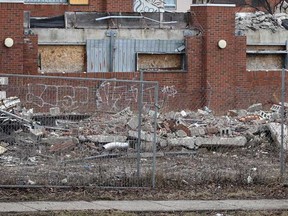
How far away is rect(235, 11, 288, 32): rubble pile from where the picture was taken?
99.7 feet

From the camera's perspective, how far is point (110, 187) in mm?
13219

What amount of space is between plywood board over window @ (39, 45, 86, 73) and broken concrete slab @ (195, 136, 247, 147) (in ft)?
32.5

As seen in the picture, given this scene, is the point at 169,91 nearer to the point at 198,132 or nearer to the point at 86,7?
the point at 198,132

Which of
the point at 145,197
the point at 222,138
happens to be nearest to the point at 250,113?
the point at 222,138

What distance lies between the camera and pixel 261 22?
1222 inches

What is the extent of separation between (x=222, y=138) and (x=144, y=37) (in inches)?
410

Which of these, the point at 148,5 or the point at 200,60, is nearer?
the point at 200,60

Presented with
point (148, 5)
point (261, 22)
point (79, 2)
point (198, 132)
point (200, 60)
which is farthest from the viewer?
point (148, 5)

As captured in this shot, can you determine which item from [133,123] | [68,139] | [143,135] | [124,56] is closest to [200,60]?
[124,56]

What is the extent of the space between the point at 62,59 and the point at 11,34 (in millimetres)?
2131

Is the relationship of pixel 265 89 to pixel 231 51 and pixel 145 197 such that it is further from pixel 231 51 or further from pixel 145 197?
pixel 145 197

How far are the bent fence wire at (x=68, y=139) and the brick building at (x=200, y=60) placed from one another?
12.2m

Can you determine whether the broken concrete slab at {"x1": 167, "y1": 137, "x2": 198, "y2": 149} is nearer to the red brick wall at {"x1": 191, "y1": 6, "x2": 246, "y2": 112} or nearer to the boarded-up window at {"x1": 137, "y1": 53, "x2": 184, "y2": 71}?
the boarded-up window at {"x1": 137, "y1": 53, "x2": 184, "y2": 71}

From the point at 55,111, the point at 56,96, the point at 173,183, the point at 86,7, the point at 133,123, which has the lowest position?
the point at 173,183
